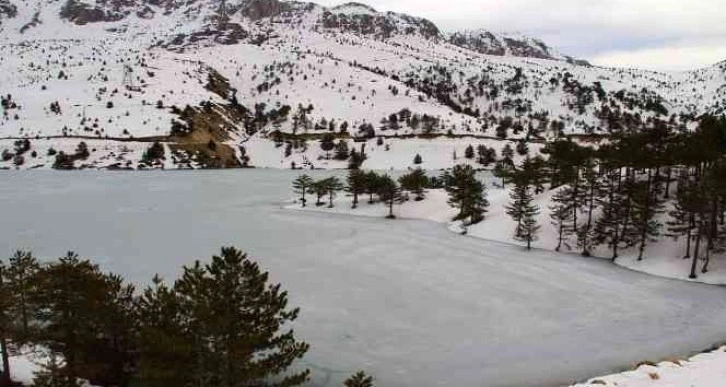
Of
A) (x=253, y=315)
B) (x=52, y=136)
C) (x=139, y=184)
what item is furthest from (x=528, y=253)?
(x=52, y=136)

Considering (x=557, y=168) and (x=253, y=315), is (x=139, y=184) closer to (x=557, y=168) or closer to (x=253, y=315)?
(x=557, y=168)

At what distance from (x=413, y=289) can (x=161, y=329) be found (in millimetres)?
25835

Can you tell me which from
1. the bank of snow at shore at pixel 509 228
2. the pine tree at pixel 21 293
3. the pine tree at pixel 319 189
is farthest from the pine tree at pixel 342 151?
the pine tree at pixel 21 293

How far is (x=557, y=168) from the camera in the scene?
88000 mm

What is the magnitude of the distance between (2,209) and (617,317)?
258ft

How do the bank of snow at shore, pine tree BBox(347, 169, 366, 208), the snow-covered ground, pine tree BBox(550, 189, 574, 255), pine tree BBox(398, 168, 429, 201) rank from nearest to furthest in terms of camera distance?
the snow-covered ground < the bank of snow at shore < pine tree BBox(550, 189, 574, 255) < pine tree BBox(398, 168, 429, 201) < pine tree BBox(347, 169, 366, 208)

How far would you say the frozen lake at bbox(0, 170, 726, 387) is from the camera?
3192 cm

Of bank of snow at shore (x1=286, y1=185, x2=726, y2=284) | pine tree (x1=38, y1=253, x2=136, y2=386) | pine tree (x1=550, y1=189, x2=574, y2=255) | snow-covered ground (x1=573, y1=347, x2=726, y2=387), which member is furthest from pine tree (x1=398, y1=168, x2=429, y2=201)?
pine tree (x1=38, y1=253, x2=136, y2=386)

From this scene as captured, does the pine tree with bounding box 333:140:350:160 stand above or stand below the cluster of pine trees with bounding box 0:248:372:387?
above

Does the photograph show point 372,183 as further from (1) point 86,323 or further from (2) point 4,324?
(2) point 4,324

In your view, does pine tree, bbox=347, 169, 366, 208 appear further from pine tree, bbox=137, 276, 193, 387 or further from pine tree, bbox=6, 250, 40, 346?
pine tree, bbox=137, 276, 193, 387

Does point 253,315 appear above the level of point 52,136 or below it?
below

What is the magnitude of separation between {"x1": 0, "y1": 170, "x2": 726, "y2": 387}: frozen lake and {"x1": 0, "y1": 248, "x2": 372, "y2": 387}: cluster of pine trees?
7.55m

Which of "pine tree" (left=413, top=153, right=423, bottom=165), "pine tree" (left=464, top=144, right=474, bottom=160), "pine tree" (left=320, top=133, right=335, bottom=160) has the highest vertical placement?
"pine tree" (left=320, top=133, right=335, bottom=160)
